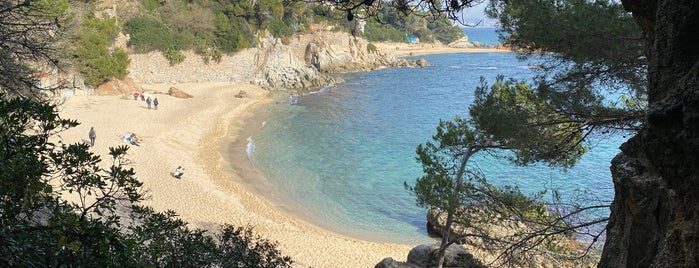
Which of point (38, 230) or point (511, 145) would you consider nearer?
point (38, 230)

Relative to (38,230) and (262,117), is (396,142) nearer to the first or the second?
(262,117)

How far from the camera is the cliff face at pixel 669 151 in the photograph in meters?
2.22

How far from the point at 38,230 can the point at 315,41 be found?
163 feet

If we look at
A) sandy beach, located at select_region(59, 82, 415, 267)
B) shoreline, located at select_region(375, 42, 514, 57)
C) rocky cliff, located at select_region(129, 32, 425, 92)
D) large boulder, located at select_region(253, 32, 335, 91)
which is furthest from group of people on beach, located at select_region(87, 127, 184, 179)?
shoreline, located at select_region(375, 42, 514, 57)

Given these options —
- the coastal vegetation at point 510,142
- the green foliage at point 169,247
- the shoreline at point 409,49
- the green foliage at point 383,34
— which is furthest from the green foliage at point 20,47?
the green foliage at point 383,34

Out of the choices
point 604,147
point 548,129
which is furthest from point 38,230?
point 604,147

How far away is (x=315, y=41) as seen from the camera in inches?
2009

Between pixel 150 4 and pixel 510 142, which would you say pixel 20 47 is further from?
pixel 150 4

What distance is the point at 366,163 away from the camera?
2203 centimetres

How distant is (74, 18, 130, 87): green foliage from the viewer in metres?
28.5

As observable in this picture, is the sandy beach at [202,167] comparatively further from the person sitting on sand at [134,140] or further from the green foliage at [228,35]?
the green foliage at [228,35]

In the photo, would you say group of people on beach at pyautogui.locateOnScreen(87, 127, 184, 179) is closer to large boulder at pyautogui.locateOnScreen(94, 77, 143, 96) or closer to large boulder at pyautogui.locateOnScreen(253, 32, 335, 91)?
large boulder at pyautogui.locateOnScreen(94, 77, 143, 96)

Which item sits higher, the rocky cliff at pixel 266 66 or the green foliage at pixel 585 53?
the green foliage at pixel 585 53

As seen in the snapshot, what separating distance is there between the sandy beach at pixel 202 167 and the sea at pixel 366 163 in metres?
1.23
